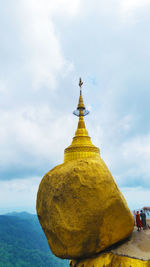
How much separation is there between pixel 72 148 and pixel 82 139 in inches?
44.1

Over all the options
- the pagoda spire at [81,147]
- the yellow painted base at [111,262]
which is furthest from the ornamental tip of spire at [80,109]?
the yellow painted base at [111,262]

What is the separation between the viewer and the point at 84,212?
27.8 feet

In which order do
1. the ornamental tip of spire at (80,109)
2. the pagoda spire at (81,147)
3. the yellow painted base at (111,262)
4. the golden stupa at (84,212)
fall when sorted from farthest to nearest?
the ornamental tip of spire at (80,109) < the pagoda spire at (81,147) < the golden stupa at (84,212) < the yellow painted base at (111,262)

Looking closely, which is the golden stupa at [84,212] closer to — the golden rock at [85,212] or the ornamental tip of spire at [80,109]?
the golden rock at [85,212]

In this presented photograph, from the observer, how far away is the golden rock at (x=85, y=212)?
8.49 m

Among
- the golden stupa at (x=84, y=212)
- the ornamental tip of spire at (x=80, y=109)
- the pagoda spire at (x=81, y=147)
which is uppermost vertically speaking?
the ornamental tip of spire at (x=80, y=109)

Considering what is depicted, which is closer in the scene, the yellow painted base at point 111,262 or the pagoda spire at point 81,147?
the yellow painted base at point 111,262

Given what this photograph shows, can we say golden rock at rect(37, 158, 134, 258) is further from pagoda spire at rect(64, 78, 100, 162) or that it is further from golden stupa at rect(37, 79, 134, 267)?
pagoda spire at rect(64, 78, 100, 162)

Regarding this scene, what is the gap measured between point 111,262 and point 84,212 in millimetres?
2190

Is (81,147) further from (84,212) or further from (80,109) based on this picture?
(84,212)

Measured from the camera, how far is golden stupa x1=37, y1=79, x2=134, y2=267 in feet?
27.9

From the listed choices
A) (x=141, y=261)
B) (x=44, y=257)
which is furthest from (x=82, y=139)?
(x=44, y=257)

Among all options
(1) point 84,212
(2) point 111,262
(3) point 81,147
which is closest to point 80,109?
(3) point 81,147

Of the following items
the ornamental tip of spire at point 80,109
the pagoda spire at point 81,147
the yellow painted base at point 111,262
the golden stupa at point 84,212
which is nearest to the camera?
the yellow painted base at point 111,262
